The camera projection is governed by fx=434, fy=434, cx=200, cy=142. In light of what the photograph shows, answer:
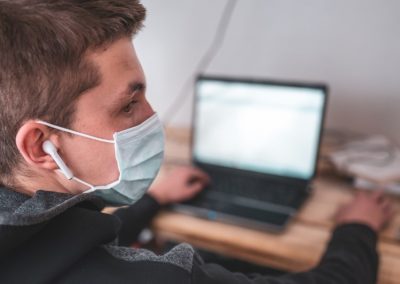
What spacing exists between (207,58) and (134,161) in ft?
2.68

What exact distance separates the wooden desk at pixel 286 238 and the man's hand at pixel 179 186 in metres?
0.05

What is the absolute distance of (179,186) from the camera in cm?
118

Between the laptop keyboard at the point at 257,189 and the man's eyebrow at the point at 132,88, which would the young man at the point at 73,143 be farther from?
the laptop keyboard at the point at 257,189

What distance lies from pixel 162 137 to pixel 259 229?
359 millimetres

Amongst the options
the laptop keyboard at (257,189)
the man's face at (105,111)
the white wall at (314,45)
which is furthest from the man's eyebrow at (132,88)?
the white wall at (314,45)

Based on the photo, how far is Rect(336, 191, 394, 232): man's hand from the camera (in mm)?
984

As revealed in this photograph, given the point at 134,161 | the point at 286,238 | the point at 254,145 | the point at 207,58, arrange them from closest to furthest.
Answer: the point at 134,161
the point at 286,238
the point at 254,145
the point at 207,58

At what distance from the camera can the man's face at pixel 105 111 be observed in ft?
2.17

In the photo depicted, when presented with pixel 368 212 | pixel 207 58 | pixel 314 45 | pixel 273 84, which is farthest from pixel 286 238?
pixel 207 58

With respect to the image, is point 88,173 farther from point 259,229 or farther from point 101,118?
point 259,229

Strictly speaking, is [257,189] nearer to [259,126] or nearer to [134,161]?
[259,126]

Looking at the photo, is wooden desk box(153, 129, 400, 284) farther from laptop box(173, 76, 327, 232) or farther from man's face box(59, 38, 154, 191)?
man's face box(59, 38, 154, 191)

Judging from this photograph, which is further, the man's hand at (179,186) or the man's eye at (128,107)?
the man's hand at (179,186)

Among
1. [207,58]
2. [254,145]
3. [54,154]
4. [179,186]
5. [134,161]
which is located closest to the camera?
[54,154]
